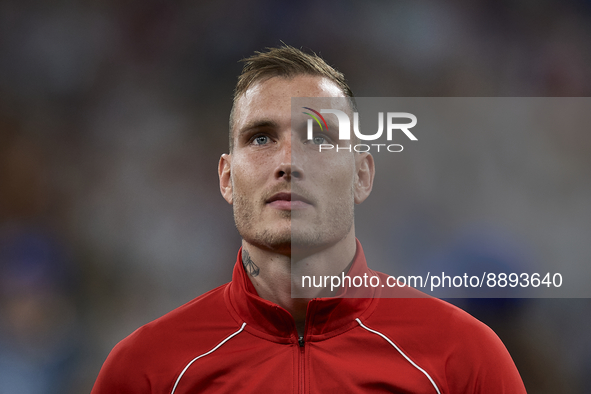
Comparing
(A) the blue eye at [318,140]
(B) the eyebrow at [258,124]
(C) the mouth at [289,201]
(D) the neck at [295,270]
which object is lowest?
(D) the neck at [295,270]

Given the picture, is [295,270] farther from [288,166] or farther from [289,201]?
[288,166]

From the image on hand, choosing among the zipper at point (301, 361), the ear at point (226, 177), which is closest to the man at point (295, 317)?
the zipper at point (301, 361)

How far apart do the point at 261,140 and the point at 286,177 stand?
7.3 inches

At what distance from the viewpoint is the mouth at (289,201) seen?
1491 millimetres

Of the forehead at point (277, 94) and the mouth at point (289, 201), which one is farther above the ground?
the forehead at point (277, 94)

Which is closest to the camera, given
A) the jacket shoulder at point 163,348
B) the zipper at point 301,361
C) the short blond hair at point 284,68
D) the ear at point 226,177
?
the zipper at point 301,361

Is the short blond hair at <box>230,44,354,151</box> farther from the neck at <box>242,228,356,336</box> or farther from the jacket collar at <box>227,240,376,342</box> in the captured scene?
the jacket collar at <box>227,240,376,342</box>

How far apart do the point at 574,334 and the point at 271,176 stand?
156 centimetres

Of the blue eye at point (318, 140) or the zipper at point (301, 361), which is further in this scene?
the blue eye at point (318, 140)

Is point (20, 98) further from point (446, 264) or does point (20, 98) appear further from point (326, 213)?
point (446, 264)

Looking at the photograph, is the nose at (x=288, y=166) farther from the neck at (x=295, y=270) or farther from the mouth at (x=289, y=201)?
the neck at (x=295, y=270)

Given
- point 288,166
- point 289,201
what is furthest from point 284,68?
point 289,201

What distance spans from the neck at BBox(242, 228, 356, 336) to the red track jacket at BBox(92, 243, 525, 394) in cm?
5

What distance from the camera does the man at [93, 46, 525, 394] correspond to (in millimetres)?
1447
